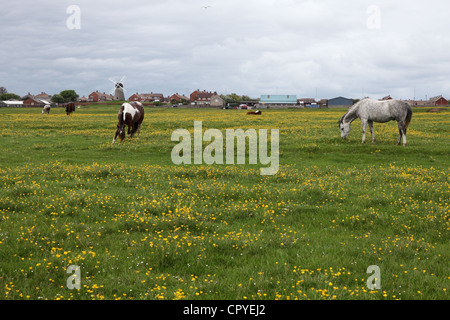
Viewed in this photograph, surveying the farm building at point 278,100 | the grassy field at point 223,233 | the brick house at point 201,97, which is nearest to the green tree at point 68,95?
the brick house at point 201,97

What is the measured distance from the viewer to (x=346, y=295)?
6.04m

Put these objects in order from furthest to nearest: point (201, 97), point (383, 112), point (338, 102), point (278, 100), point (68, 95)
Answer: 1. point (201, 97)
2. point (68, 95)
3. point (278, 100)
4. point (338, 102)
5. point (383, 112)

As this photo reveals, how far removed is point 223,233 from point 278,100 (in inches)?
6530

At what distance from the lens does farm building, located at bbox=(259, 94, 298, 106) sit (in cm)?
16662

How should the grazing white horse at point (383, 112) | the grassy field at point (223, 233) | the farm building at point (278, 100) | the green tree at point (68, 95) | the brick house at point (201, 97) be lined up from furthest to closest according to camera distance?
the brick house at point (201, 97)
the green tree at point (68, 95)
the farm building at point (278, 100)
the grazing white horse at point (383, 112)
the grassy field at point (223, 233)

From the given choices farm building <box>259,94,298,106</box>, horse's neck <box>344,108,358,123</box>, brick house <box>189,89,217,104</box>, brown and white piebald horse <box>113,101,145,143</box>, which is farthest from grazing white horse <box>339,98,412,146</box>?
brick house <box>189,89,217,104</box>

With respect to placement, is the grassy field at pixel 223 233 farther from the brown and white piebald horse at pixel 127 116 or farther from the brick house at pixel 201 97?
the brick house at pixel 201 97

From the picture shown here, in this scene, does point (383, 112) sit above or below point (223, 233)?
above

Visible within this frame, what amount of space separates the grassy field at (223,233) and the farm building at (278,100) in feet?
501

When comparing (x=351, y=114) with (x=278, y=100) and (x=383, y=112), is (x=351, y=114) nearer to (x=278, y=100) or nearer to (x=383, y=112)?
(x=383, y=112)

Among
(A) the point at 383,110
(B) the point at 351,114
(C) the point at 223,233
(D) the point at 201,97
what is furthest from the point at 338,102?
(C) the point at 223,233

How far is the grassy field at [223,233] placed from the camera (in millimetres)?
6363

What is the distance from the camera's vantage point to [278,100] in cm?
16988

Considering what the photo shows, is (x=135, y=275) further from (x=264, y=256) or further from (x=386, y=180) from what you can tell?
(x=386, y=180)
